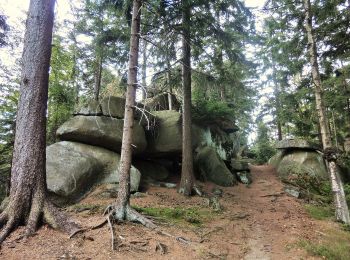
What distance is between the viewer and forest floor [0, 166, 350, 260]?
5594 mm

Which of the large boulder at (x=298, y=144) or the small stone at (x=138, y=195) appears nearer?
the small stone at (x=138, y=195)

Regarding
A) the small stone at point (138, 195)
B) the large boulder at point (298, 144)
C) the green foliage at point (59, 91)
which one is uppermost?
the green foliage at point (59, 91)

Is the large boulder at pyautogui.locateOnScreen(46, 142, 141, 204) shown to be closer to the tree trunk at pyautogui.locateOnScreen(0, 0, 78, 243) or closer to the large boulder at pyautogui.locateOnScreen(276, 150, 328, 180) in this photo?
the tree trunk at pyautogui.locateOnScreen(0, 0, 78, 243)

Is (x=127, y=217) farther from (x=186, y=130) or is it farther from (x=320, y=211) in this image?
(x=320, y=211)

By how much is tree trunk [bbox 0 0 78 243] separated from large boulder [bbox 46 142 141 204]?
3924 mm

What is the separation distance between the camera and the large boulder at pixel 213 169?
15.5m

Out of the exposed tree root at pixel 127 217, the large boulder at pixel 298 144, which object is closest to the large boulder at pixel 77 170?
the exposed tree root at pixel 127 217

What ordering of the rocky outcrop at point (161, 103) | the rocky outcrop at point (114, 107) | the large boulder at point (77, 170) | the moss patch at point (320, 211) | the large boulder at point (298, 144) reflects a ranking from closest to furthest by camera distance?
the large boulder at point (77, 170), the moss patch at point (320, 211), the rocky outcrop at point (114, 107), the rocky outcrop at point (161, 103), the large boulder at point (298, 144)

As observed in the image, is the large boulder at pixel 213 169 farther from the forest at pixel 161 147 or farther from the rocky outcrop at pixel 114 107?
the rocky outcrop at pixel 114 107

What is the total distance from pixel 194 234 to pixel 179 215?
1565 millimetres

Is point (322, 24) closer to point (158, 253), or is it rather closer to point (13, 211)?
point (158, 253)

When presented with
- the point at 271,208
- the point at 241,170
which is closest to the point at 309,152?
the point at 241,170

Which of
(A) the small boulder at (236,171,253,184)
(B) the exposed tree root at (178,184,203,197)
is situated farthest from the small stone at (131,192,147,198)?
(A) the small boulder at (236,171,253,184)

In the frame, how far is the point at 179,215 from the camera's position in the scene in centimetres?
915
